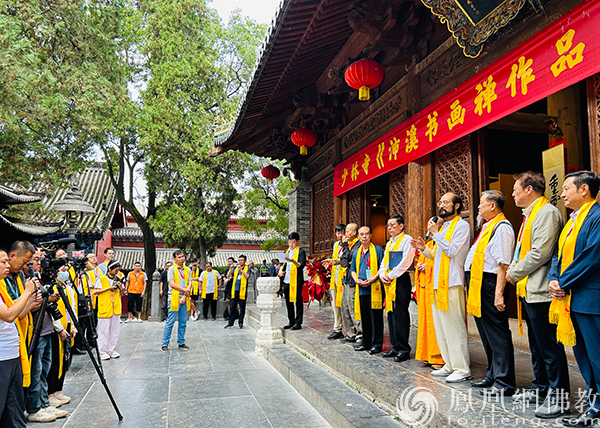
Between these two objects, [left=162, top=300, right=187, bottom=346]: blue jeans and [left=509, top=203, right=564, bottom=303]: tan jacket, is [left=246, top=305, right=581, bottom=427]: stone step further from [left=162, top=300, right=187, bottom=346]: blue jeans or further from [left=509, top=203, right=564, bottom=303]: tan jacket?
[left=162, top=300, right=187, bottom=346]: blue jeans

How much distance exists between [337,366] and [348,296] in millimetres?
1127

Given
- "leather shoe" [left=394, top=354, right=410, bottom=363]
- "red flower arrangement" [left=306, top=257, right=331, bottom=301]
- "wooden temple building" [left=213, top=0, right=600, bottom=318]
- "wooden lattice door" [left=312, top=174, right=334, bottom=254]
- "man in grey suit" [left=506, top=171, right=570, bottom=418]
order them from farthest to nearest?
"wooden lattice door" [left=312, top=174, right=334, bottom=254], "red flower arrangement" [left=306, top=257, right=331, bottom=301], "leather shoe" [left=394, top=354, right=410, bottom=363], "wooden temple building" [left=213, top=0, right=600, bottom=318], "man in grey suit" [left=506, top=171, right=570, bottom=418]

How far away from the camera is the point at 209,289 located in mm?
11875

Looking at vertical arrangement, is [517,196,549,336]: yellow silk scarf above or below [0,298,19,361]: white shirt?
above

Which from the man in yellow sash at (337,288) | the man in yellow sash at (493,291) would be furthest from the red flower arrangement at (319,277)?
the man in yellow sash at (493,291)

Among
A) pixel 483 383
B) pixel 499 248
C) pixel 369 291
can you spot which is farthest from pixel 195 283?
pixel 499 248

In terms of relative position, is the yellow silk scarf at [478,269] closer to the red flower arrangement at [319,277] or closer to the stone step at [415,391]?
the stone step at [415,391]

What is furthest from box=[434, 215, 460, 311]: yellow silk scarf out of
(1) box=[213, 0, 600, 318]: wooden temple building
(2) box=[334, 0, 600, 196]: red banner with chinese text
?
(2) box=[334, 0, 600, 196]: red banner with chinese text

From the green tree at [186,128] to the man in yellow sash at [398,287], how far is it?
1073 cm

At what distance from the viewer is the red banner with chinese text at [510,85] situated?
3301mm

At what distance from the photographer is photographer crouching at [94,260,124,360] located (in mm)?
6500

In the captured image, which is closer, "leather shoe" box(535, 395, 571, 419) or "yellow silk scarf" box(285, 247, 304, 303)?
"leather shoe" box(535, 395, 571, 419)

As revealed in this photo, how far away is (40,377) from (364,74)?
531 cm

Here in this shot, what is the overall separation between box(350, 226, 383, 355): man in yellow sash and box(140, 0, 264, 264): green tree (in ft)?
33.1
